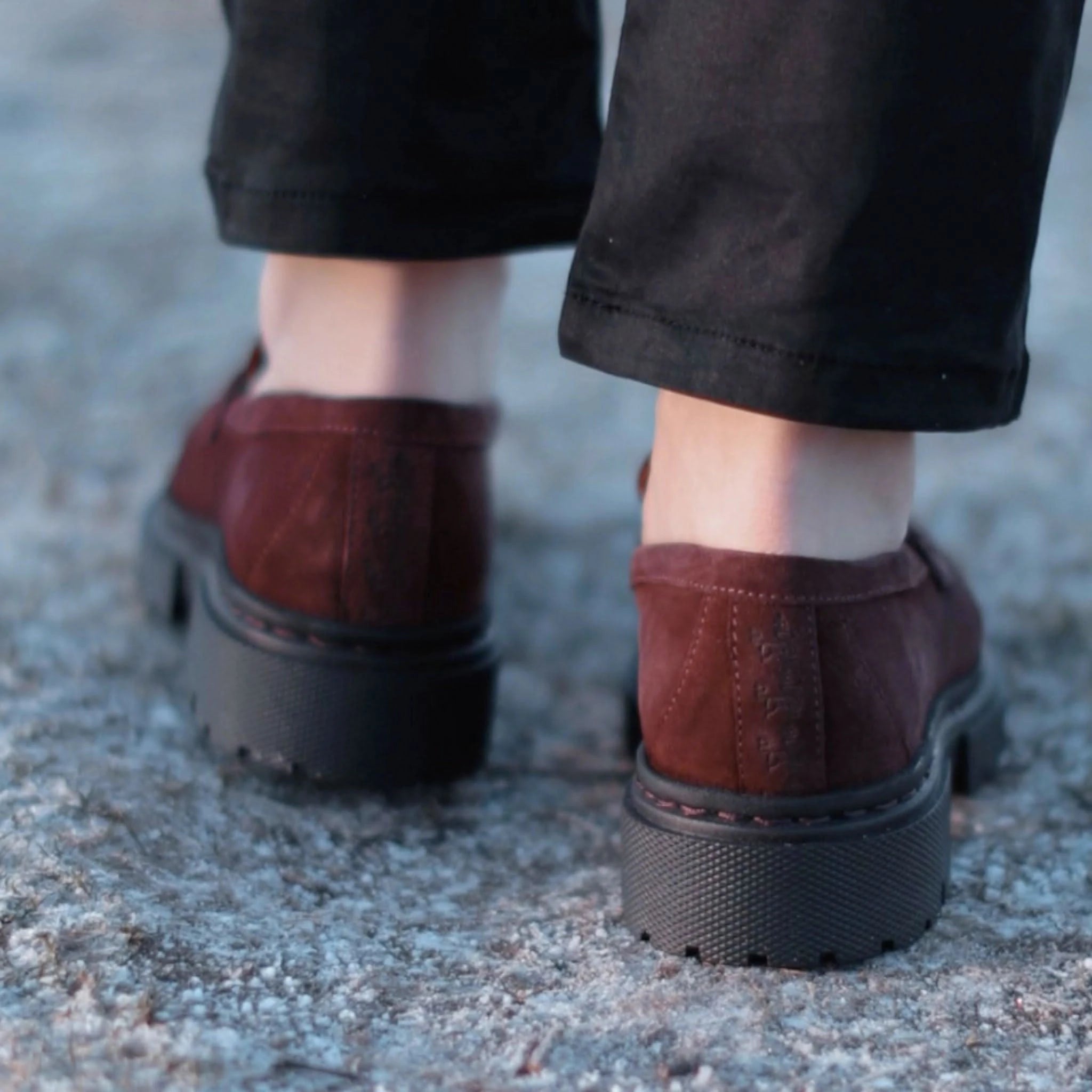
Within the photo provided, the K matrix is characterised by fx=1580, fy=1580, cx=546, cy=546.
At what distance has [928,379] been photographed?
88cm

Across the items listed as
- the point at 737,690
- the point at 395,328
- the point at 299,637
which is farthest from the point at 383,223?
the point at 737,690

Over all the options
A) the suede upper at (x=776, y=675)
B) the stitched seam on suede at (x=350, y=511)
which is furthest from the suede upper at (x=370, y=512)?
the suede upper at (x=776, y=675)

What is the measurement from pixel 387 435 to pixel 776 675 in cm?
36

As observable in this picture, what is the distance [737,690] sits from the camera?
38.8 inches

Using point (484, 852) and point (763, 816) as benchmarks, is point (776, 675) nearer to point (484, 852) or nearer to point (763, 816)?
point (763, 816)

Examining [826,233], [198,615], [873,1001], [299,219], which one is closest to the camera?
[826,233]

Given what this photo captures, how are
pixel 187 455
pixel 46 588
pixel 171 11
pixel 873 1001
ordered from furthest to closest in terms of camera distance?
pixel 171 11, pixel 46 588, pixel 187 455, pixel 873 1001

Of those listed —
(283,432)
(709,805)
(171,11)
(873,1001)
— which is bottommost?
(873,1001)

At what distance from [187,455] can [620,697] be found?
46 cm

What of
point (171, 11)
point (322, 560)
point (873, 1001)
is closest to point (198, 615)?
point (322, 560)

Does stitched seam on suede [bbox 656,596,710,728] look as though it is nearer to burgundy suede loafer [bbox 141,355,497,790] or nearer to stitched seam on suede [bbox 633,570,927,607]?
stitched seam on suede [bbox 633,570,927,607]

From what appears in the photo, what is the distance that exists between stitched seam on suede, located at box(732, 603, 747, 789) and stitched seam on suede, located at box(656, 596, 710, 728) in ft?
0.06

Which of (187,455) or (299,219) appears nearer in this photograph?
(299,219)

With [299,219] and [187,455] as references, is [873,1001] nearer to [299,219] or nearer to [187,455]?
[299,219]
